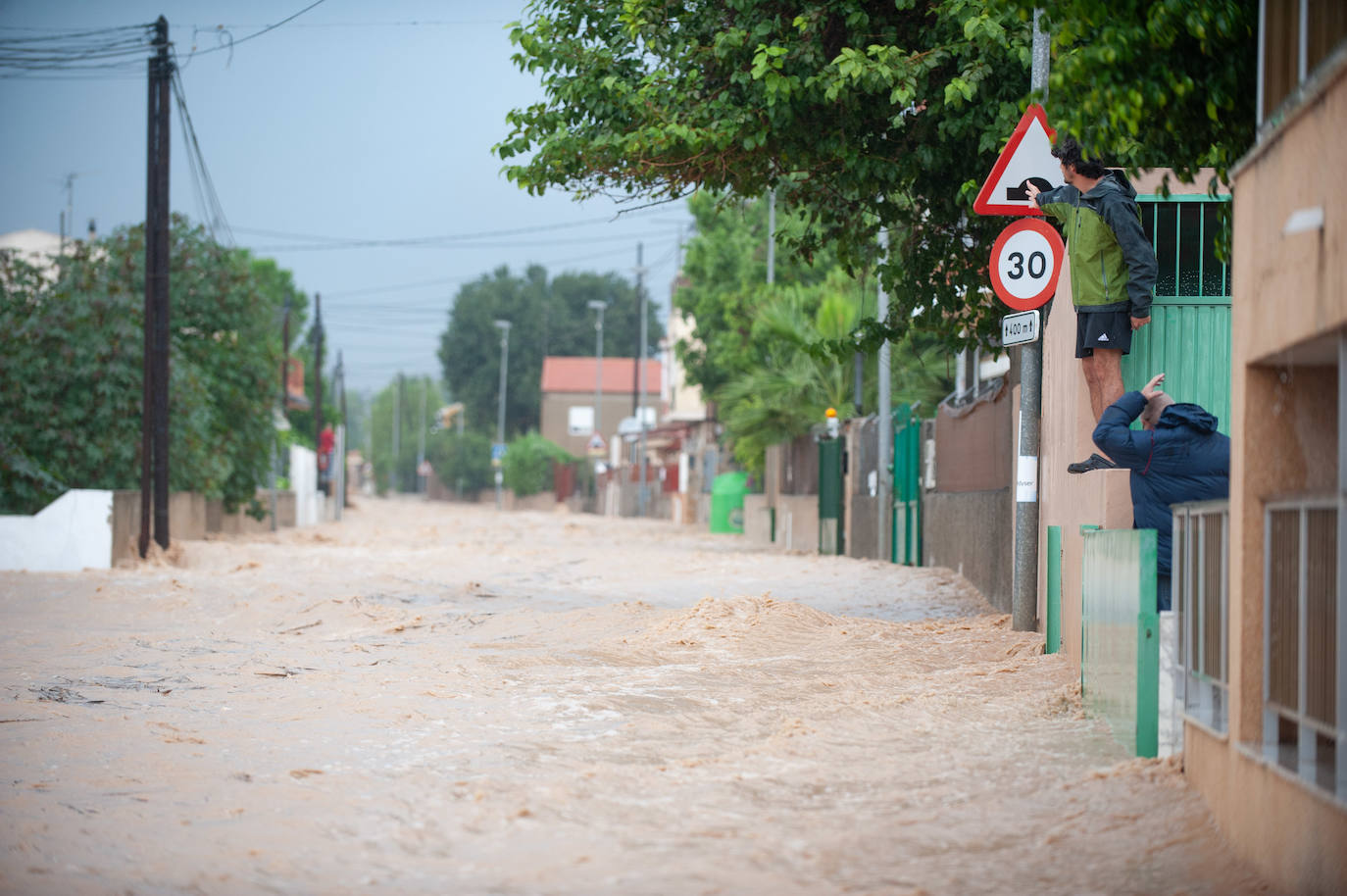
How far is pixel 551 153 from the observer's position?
10.9 m

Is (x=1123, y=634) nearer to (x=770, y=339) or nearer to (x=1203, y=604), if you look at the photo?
(x=1203, y=604)

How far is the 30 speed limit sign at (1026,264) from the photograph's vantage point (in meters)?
8.39

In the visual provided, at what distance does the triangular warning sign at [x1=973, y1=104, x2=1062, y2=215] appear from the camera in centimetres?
834

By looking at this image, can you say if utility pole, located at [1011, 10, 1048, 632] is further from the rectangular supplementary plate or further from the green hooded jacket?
the green hooded jacket

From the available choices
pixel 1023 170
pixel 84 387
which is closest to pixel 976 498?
pixel 1023 170

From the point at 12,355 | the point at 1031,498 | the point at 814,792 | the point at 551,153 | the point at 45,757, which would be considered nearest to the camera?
the point at 814,792

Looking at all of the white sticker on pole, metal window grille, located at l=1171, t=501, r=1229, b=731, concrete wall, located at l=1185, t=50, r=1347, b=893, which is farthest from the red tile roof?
concrete wall, located at l=1185, t=50, r=1347, b=893

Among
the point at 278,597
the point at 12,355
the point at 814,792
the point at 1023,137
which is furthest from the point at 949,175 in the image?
the point at 12,355

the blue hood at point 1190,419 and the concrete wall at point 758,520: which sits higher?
the blue hood at point 1190,419

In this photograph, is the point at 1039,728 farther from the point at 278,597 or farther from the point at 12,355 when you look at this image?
the point at 12,355

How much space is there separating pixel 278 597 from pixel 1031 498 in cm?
816

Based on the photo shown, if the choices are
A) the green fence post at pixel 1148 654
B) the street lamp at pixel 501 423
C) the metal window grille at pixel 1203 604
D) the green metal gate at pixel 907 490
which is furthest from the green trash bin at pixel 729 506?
the street lamp at pixel 501 423

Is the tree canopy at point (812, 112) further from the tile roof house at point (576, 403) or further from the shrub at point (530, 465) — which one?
the tile roof house at point (576, 403)

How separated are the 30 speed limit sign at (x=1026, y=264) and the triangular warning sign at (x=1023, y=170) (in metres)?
0.14
